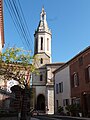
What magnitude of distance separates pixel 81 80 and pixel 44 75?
35.4 metres

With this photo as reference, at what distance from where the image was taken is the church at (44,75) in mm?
57000

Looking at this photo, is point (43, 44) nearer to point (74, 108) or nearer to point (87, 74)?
point (74, 108)

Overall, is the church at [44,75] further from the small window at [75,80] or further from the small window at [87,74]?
the small window at [87,74]

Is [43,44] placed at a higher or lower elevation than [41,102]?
higher

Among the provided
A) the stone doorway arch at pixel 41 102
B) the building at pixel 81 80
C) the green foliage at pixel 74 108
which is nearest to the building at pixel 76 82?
the building at pixel 81 80

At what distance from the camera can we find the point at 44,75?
62.3 metres

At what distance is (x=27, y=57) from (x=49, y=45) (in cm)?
4515

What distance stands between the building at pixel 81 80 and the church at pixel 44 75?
25.4 m

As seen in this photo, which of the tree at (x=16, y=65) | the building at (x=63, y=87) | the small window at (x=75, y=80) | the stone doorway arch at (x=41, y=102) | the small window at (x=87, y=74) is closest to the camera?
the tree at (x=16, y=65)

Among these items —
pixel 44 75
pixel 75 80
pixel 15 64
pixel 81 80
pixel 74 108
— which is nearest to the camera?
pixel 15 64

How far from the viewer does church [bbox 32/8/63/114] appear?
5700cm

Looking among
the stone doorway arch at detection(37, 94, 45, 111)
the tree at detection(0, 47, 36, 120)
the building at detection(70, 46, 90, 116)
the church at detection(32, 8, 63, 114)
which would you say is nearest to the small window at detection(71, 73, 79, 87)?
the building at detection(70, 46, 90, 116)

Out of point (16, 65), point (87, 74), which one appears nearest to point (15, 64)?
point (16, 65)

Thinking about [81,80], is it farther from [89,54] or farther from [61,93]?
[61,93]
